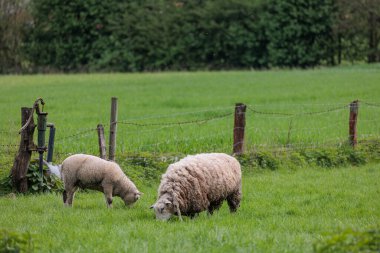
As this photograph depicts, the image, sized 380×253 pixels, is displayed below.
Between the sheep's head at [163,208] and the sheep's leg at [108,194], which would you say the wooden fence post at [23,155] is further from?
the sheep's head at [163,208]

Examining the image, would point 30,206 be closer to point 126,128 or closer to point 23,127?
point 23,127

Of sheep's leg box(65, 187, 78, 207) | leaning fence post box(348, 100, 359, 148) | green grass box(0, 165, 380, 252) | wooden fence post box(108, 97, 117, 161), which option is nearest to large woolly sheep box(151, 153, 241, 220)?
green grass box(0, 165, 380, 252)

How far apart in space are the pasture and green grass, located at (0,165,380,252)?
0.02m

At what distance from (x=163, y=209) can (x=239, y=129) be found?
5909 millimetres

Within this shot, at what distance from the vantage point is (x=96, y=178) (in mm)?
11508

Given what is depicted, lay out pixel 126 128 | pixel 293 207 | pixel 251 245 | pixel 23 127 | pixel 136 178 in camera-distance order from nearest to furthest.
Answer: pixel 251 245, pixel 293 207, pixel 23 127, pixel 136 178, pixel 126 128

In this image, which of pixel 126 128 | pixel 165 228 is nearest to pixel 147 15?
pixel 126 128

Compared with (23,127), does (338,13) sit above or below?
above

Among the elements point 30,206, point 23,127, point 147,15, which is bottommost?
point 30,206

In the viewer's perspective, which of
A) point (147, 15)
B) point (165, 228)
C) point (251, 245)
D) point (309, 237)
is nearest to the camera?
point (251, 245)

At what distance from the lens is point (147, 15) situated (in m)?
68.3

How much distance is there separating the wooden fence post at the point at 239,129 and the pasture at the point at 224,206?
38 centimetres

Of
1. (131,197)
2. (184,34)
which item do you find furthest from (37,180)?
(184,34)

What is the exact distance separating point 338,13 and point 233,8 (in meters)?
10.3
